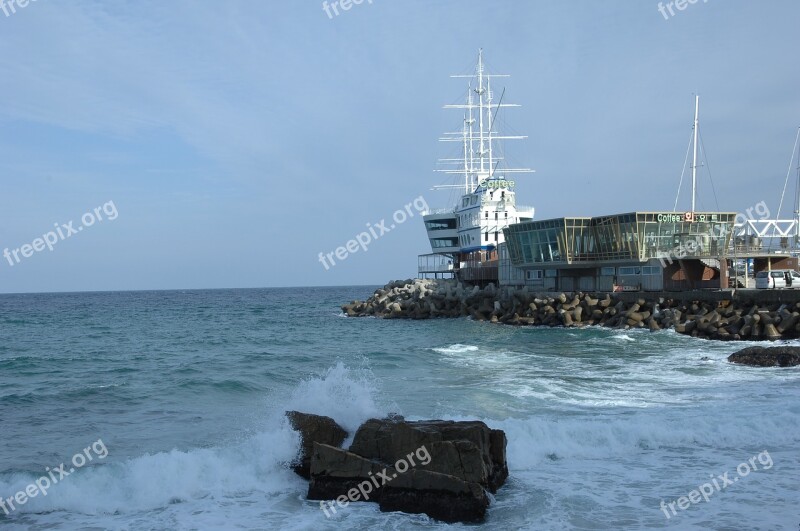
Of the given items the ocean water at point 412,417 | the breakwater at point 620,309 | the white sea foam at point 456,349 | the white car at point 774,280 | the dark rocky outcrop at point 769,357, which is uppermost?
the white car at point 774,280

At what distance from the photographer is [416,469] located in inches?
435

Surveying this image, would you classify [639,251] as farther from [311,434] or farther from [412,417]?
[311,434]

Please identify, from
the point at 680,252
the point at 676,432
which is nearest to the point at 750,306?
the point at 680,252

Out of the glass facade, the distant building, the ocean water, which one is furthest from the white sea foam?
the glass facade

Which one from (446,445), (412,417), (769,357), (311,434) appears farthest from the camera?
(769,357)

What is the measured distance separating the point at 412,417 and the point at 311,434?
417 centimetres

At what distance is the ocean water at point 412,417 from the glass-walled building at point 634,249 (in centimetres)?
1631

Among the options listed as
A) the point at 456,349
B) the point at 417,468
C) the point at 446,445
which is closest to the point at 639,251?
the point at 456,349

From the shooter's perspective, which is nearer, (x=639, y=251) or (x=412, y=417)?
(x=412, y=417)

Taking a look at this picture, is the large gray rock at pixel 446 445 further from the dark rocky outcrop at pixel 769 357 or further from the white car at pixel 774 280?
the white car at pixel 774 280

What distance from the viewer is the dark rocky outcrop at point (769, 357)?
24234mm

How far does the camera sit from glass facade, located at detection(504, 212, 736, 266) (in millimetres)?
47438

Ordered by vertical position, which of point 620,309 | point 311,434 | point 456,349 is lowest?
point 456,349

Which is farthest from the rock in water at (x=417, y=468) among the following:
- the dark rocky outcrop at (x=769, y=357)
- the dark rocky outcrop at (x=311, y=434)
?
the dark rocky outcrop at (x=769, y=357)
